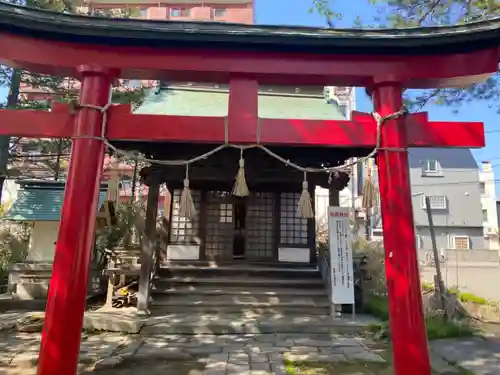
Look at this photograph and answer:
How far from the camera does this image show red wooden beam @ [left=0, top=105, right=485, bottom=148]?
4.07 metres

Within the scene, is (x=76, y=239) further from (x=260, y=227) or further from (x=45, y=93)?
(x=45, y=93)

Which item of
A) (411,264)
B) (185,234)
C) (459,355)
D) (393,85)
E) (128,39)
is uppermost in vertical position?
(128,39)

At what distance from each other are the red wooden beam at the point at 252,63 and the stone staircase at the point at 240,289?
587cm

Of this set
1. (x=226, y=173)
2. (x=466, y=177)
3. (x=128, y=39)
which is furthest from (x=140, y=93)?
(x=466, y=177)

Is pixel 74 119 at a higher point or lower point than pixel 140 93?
lower

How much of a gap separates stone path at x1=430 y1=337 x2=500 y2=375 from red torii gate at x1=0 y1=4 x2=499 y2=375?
2675mm

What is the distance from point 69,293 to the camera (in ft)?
12.0

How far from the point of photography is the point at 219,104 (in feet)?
31.4

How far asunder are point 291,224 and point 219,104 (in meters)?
3.86

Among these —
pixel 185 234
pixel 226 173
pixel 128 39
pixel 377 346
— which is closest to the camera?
pixel 128 39

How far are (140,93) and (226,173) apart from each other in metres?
3.88

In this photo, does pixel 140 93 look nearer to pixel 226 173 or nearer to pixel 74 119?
pixel 226 173

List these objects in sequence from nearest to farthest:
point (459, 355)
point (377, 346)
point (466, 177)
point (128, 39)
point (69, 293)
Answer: point (69, 293), point (128, 39), point (459, 355), point (377, 346), point (466, 177)

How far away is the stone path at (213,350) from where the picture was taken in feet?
17.1
